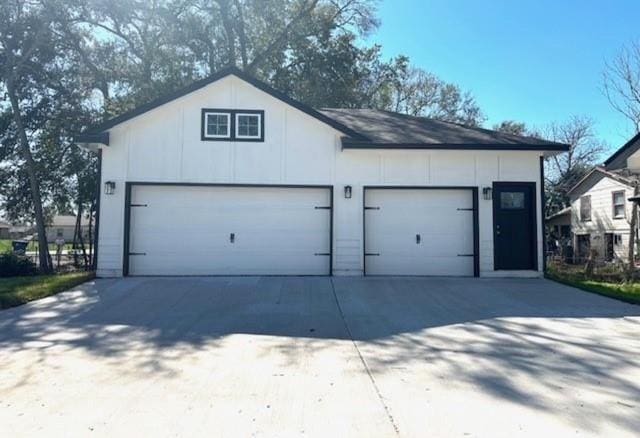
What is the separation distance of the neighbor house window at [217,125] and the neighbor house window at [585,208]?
19353 mm

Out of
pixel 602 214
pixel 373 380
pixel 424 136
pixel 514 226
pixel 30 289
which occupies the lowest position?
pixel 373 380

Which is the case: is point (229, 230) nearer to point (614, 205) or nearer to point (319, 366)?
point (319, 366)

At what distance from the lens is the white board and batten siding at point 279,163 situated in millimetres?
10625

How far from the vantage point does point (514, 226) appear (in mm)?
11008

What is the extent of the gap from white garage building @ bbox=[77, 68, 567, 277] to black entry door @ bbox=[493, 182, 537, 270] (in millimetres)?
23

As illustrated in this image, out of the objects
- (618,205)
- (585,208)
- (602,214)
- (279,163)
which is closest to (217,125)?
(279,163)

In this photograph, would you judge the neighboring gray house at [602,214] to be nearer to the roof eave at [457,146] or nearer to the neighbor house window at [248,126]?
the roof eave at [457,146]

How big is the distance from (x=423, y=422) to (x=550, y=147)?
29.9 feet

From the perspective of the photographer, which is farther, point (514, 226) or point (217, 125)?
point (514, 226)

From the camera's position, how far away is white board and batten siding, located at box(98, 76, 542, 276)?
10.6 m

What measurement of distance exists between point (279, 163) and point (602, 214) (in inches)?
697

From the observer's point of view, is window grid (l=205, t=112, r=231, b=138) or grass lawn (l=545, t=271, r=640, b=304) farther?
window grid (l=205, t=112, r=231, b=138)

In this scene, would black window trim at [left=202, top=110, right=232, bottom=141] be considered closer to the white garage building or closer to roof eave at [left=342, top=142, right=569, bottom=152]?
the white garage building

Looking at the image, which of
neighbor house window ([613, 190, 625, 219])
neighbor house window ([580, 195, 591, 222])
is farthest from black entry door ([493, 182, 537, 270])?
neighbor house window ([580, 195, 591, 222])
